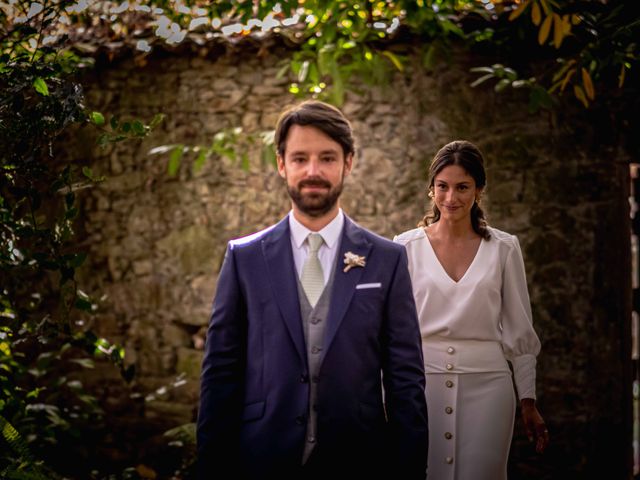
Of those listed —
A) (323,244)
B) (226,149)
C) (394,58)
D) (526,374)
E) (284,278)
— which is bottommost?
(526,374)

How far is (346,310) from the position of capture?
207 cm

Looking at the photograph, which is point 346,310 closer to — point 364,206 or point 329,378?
point 329,378

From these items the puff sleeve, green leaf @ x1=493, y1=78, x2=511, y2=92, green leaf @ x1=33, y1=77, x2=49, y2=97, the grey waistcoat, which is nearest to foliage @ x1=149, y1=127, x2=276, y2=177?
green leaf @ x1=493, y1=78, x2=511, y2=92

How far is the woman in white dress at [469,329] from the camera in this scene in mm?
2617

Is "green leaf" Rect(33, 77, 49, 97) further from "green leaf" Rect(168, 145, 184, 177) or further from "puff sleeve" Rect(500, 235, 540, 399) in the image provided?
"green leaf" Rect(168, 145, 184, 177)

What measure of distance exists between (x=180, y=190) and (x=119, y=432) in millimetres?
1992

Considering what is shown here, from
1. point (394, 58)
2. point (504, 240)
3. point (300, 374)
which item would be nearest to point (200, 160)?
point (394, 58)

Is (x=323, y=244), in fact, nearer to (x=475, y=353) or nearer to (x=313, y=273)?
(x=313, y=273)

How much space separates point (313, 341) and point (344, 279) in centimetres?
22

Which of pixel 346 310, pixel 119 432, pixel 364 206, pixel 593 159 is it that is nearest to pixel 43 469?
pixel 119 432

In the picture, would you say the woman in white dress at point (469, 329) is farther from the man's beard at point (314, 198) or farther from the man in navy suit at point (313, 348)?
the man's beard at point (314, 198)

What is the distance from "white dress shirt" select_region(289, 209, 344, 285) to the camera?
218 cm

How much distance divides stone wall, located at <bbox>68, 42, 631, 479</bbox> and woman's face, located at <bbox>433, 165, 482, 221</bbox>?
2312 millimetres

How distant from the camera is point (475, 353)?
105 inches
